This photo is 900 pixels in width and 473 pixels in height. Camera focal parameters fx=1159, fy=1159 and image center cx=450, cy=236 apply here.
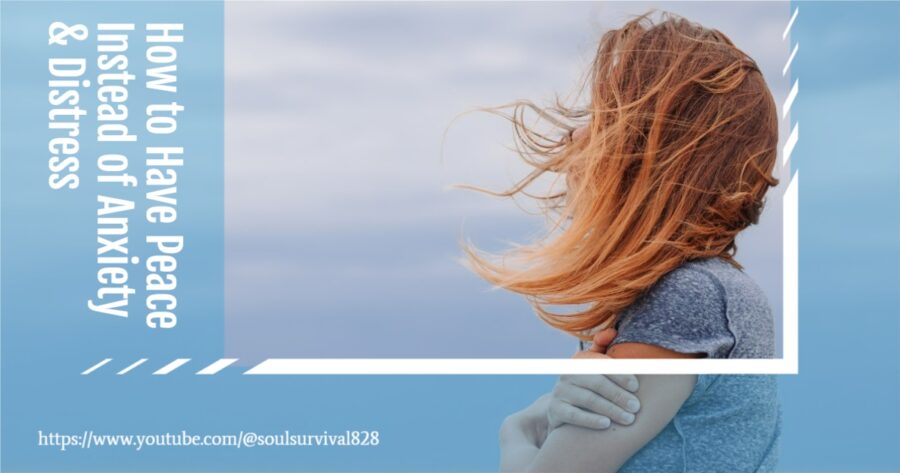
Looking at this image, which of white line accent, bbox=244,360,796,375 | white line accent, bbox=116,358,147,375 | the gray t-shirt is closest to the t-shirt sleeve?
the gray t-shirt

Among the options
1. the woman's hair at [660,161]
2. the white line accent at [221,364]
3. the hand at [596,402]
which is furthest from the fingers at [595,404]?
the white line accent at [221,364]

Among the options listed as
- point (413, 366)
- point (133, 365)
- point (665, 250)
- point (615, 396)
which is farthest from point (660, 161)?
point (133, 365)

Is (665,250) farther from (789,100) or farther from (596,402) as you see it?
(789,100)

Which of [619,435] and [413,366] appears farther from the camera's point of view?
[413,366]

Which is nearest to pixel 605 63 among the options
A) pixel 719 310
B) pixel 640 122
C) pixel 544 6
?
pixel 640 122

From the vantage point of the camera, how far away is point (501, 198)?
2.43 meters

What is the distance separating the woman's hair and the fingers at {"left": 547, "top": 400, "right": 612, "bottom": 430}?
0.17 meters

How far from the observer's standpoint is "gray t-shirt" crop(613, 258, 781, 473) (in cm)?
164

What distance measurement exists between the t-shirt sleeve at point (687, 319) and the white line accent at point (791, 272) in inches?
37.0

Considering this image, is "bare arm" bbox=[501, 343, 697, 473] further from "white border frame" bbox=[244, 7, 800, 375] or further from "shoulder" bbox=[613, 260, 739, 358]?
"white border frame" bbox=[244, 7, 800, 375]

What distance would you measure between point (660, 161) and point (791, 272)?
0.92m

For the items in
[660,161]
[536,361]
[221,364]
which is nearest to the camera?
[660,161]

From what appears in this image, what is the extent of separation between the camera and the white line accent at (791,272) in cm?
253

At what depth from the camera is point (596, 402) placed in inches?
65.5
